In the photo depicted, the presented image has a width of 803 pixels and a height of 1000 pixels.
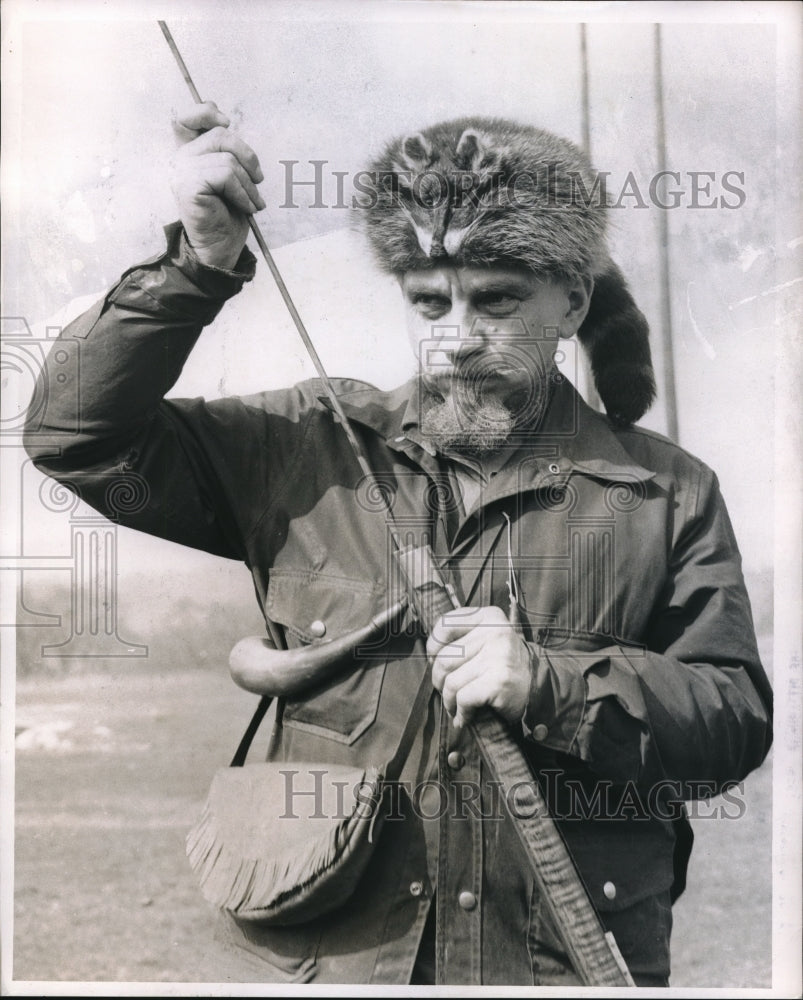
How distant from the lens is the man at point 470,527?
3.55 meters

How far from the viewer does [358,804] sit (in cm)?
355

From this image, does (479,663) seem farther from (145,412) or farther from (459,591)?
(145,412)

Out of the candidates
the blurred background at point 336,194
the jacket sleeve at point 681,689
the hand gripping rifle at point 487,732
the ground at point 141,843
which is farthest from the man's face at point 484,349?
the ground at point 141,843

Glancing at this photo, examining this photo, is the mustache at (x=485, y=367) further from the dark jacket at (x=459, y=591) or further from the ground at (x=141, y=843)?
the ground at (x=141, y=843)

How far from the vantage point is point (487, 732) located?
351 cm

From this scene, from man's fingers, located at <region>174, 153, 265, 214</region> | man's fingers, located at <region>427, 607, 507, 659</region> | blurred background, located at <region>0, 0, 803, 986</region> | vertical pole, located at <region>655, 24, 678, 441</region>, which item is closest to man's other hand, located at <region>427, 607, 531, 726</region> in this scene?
man's fingers, located at <region>427, 607, 507, 659</region>

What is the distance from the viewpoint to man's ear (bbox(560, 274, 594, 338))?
150 inches

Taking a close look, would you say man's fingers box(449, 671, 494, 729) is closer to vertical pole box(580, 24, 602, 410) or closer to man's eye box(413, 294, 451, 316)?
vertical pole box(580, 24, 602, 410)

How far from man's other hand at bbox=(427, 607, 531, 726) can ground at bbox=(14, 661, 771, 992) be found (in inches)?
22.4

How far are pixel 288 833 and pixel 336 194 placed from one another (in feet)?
5.76

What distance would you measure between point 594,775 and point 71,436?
165 cm

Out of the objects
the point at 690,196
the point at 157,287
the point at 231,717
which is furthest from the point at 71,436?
the point at 690,196

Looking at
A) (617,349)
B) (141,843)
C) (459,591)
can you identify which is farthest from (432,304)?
(141,843)

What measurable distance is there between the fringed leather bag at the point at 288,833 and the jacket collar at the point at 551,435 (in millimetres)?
660
